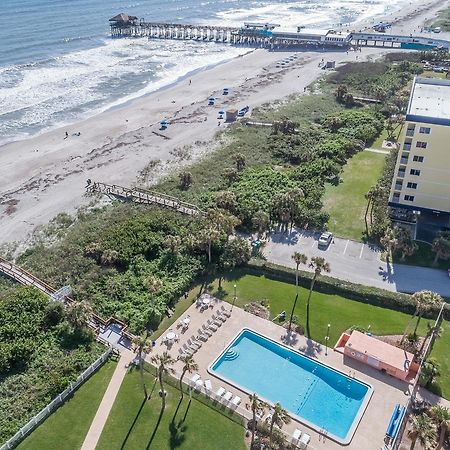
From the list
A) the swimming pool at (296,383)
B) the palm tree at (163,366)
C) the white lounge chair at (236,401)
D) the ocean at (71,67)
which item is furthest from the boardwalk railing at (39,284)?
the ocean at (71,67)

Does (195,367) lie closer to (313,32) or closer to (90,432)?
(90,432)

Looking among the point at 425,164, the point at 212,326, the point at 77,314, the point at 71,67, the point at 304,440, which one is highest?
the point at 425,164

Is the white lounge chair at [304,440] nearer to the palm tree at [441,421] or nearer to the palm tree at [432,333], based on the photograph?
the palm tree at [441,421]

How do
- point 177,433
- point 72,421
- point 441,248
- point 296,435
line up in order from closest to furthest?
point 296,435, point 177,433, point 72,421, point 441,248

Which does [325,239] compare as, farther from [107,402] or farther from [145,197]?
[107,402]

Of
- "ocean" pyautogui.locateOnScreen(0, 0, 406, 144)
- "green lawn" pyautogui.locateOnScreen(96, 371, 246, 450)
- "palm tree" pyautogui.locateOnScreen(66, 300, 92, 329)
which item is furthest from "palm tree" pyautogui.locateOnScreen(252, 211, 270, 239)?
"ocean" pyautogui.locateOnScreen(0, 0, 406, 144)

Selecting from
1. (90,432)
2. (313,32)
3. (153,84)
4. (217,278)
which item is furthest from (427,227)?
(313,32)

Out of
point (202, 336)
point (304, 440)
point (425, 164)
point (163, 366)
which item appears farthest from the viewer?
point (425, 164)

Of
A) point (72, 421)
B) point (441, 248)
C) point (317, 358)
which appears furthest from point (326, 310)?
point (72, 421)
